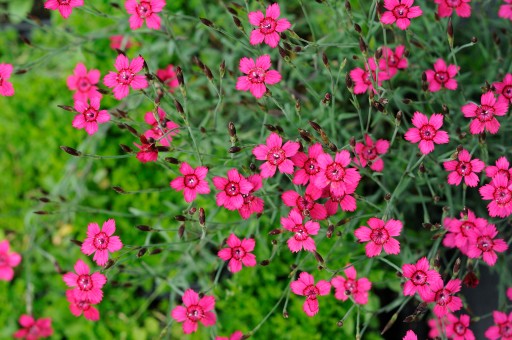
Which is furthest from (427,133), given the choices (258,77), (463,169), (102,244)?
(102,244)

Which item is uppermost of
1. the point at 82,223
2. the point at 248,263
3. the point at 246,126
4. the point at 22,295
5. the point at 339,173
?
the point at 339,173

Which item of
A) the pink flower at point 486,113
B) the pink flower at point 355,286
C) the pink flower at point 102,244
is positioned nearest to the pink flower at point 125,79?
the pink flower at point 102,244

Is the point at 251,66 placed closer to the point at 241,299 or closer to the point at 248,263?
the point at 248,263

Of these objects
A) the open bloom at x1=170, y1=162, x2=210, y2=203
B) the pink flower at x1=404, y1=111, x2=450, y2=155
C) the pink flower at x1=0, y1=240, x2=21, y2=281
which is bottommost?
the pink flower at x1=0, y1=240, x2=21, y2=281

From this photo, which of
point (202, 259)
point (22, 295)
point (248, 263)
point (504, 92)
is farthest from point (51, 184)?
point (504, 92)

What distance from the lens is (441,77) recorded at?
71.8 inches

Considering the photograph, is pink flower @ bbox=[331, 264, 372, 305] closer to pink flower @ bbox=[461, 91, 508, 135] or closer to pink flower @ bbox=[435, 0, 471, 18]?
pink flower @ bbox=[461, 91, 508, 135]

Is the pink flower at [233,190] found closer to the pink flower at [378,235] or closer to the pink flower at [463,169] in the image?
the pink flower at [378,235]

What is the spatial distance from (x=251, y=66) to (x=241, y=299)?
3.50 feet

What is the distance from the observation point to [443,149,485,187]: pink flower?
1.62 meters

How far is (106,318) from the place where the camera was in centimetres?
263

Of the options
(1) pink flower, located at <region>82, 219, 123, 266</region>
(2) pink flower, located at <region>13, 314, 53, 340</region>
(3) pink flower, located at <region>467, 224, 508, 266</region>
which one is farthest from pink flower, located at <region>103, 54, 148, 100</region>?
(2) pink flower, located at <region>13, 314, 53, 340</region>

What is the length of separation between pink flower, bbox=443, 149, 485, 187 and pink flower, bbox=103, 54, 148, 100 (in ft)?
3.01

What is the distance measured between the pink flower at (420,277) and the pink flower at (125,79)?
92 cm
